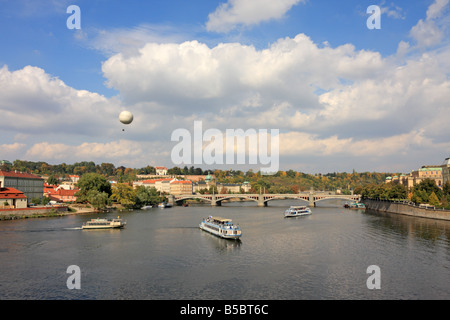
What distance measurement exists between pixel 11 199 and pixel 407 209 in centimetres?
8720

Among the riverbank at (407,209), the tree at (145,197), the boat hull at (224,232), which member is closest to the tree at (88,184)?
the tree at (145,197)

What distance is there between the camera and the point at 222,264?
37188 millimetres

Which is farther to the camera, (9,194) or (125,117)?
(9,194)

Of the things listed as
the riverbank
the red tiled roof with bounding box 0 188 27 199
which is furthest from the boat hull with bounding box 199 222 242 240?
the riverbank

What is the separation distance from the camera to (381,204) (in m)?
108

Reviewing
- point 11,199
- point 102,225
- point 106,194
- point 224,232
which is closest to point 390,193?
point 224,232

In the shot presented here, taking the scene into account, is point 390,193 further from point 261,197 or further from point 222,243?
point 222,243

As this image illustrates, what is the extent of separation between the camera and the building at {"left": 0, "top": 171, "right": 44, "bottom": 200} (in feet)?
292

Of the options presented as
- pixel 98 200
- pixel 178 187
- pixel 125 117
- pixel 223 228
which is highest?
pixel 125 117

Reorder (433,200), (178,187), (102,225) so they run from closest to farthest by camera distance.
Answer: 1. (102,225)
2. (433,200)
3. (178,187)

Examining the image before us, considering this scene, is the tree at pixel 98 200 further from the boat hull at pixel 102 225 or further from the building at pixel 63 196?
the boat hull at pixel 102 225

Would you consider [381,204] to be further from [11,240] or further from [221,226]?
[11,240]

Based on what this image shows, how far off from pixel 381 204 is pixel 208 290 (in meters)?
91.9
